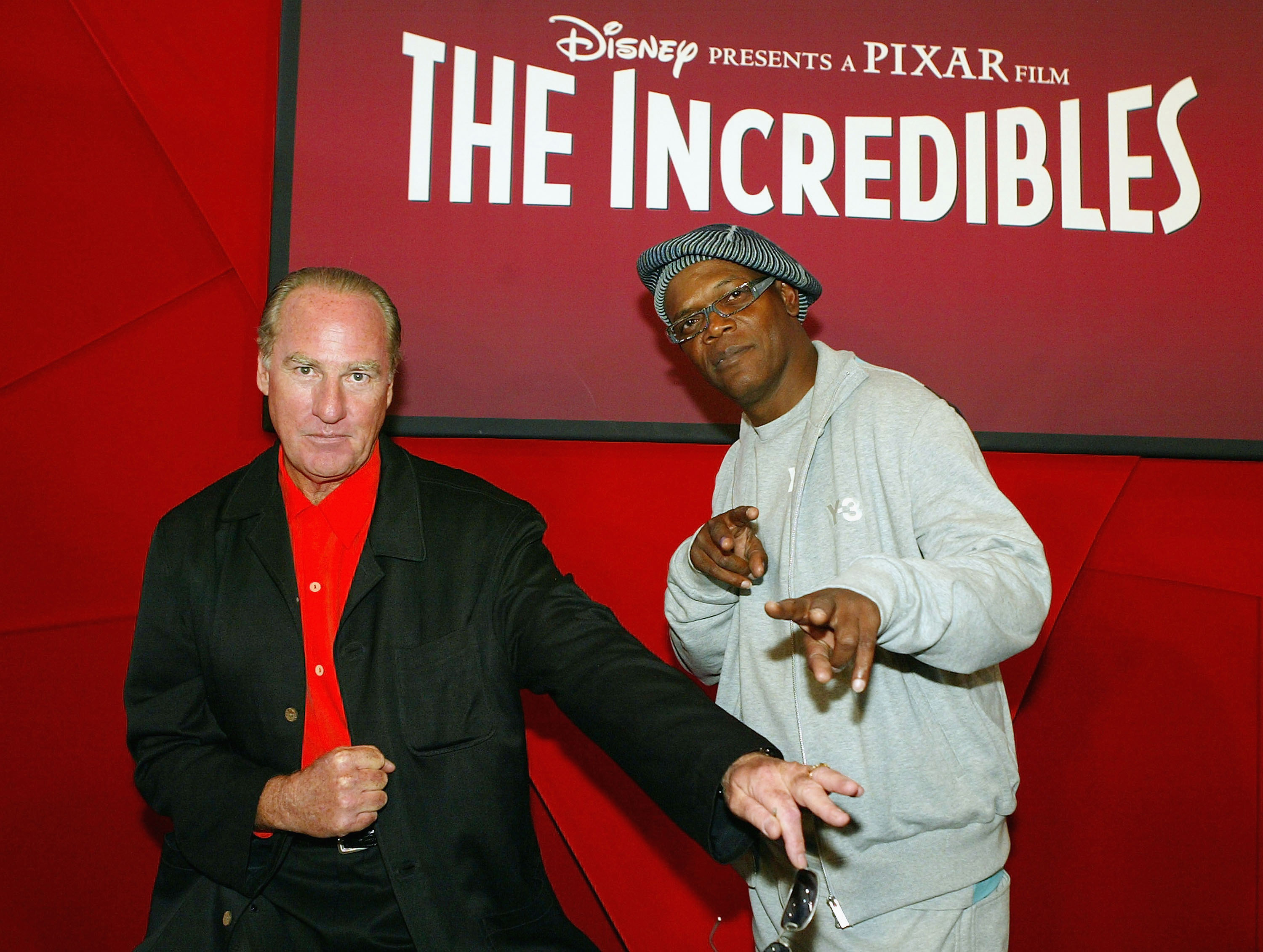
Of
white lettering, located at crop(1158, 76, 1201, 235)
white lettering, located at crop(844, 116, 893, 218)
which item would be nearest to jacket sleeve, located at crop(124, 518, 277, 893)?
white lettering, located at crop(844, 116, 893, 218)

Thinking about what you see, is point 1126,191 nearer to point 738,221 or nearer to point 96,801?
point 738,221

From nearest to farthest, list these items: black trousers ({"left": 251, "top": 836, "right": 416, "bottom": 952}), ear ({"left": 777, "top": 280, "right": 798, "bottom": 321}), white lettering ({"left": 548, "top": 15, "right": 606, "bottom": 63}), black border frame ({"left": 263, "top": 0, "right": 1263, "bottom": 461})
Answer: black trousers ({"left": 251, "top": 836, "right": 416, "bottom": 952}) < ear ({"left": 777, "top": 280, "right": 798, "bottom": 321}) < black border frame ({"left": 263, "top": 0, "right": 1263, "bottom": 461}) < white lettering ({"left": 548, "top": 15, "right": 606, "bottom": 63})

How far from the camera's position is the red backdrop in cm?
218

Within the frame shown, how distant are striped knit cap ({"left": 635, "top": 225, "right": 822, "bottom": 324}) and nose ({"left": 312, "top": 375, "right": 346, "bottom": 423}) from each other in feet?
1.95

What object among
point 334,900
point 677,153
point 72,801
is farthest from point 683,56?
point 72,801

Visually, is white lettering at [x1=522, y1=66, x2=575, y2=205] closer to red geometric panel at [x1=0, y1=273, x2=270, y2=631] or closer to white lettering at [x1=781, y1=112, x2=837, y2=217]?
white lettering at [x1=781, y1=112, x2=837, y2=217]

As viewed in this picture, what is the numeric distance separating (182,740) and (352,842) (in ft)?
1.11

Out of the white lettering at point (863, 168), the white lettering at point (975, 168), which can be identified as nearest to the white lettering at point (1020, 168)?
the white lettering at point (975, 168)

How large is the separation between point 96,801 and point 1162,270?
278 cm

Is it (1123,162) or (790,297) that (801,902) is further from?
(1123,162)

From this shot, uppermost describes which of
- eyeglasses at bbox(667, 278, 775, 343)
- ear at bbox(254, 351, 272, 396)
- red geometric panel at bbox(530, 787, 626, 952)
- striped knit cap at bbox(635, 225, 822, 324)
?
striped knit cap at bbox(635, 225, 822, 324)

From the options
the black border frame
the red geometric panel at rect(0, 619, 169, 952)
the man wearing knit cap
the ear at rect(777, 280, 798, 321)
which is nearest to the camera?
the man wearing knit cap

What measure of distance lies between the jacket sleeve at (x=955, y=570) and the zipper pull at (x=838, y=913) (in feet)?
1.34

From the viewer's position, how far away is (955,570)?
124 centimetres
